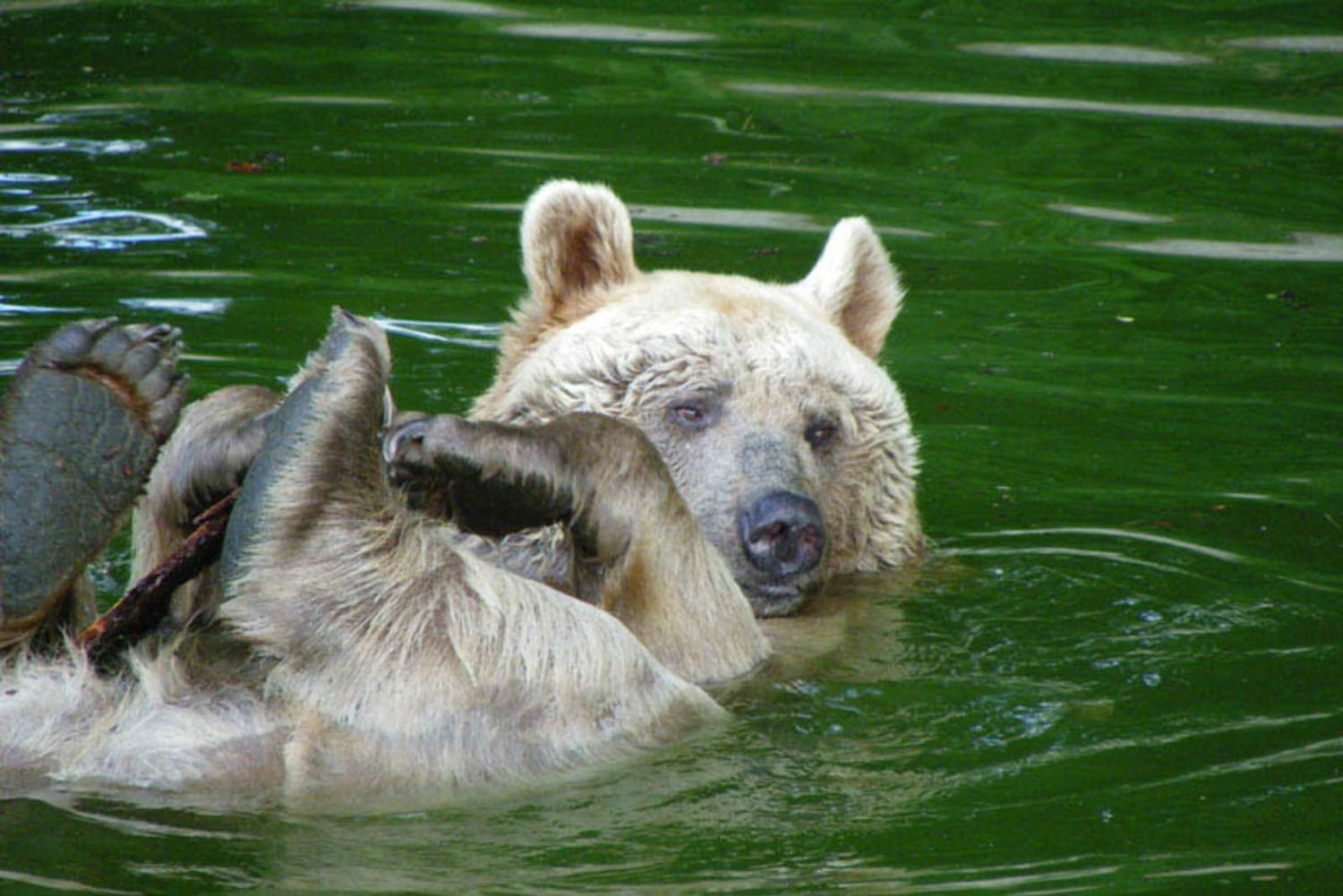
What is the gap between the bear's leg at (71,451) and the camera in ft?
16.6

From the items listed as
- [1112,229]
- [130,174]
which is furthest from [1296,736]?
[130,174]

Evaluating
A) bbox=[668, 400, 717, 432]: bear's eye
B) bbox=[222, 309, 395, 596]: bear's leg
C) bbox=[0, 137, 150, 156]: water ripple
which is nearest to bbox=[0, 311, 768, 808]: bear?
bbox=[222, 309, 395, 596]: bear's leg

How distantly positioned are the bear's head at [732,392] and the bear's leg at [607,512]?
57 centimetres

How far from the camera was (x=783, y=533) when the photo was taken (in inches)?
253

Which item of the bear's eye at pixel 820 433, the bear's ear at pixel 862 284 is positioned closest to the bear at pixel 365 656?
the bear's eye at pixel 820 433

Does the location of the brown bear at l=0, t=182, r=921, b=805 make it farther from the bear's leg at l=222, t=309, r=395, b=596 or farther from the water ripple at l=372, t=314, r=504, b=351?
the water ripple at l=372, t=314, r=504, b=351

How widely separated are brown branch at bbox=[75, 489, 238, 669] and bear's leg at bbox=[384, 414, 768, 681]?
1.59 feet

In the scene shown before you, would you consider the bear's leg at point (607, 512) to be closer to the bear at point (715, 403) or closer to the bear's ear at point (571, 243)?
the bear at point (715, 403)

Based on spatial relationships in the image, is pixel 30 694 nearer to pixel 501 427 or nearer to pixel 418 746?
pixel 418 746

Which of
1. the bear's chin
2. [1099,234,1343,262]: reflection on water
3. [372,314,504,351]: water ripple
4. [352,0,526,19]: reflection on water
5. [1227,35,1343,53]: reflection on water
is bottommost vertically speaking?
the bear's chin

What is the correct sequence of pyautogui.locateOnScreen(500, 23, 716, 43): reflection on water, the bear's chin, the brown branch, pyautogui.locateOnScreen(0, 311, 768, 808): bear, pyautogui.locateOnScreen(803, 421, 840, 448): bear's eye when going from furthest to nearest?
1. pyautogui.locateOnScreen(500, 23, 716, 43): reflection on water
2. pyautogui.locateOnScreen(803, 421, 840, 448): bear's eye
3. the bear's chin
4. the brown branch
5. pyautogui.locateOnScreen(0, 311, 768, 808): bear

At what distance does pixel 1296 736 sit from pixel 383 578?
2455 mm

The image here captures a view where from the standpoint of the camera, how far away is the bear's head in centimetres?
662

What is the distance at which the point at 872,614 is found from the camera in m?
6.88
